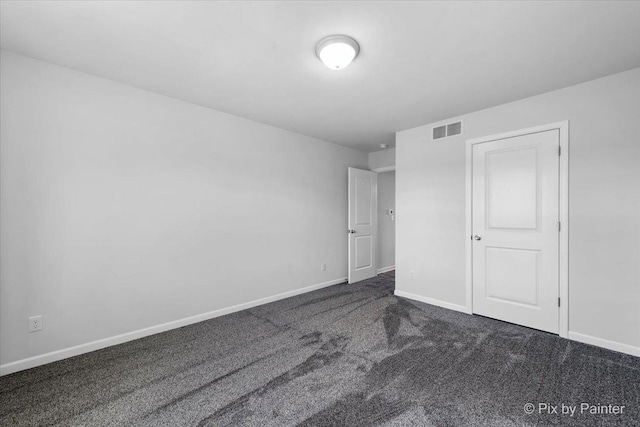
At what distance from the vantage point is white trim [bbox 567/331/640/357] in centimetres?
234

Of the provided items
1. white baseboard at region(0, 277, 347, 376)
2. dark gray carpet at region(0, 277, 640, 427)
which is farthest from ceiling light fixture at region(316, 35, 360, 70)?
white baseboard at region(0, 277, 347, 376)

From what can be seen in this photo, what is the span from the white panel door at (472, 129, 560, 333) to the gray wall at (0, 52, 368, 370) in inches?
102

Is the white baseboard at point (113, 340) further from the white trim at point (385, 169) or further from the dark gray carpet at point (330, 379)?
the white trim at point (385, 169)

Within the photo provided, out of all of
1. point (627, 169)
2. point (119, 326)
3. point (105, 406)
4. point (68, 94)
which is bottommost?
point (105, 406)

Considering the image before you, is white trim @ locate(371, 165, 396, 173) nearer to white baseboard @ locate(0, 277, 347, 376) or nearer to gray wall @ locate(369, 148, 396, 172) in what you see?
gray wall @ locate(369, 148, 396, 172)

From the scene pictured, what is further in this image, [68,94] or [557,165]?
Answer: [557,165]

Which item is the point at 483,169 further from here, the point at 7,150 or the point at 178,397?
the point at 7,150

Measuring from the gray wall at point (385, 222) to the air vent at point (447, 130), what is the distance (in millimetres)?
2249

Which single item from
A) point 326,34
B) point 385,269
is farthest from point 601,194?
point 385,269

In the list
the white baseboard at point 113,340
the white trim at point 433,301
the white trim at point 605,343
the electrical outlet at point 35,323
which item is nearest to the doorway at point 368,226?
the white trim at point 433,301

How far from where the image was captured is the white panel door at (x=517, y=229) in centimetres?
280

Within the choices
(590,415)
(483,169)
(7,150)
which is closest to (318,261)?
(483,169)

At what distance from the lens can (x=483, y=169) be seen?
3.26 m

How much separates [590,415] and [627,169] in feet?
6.88
